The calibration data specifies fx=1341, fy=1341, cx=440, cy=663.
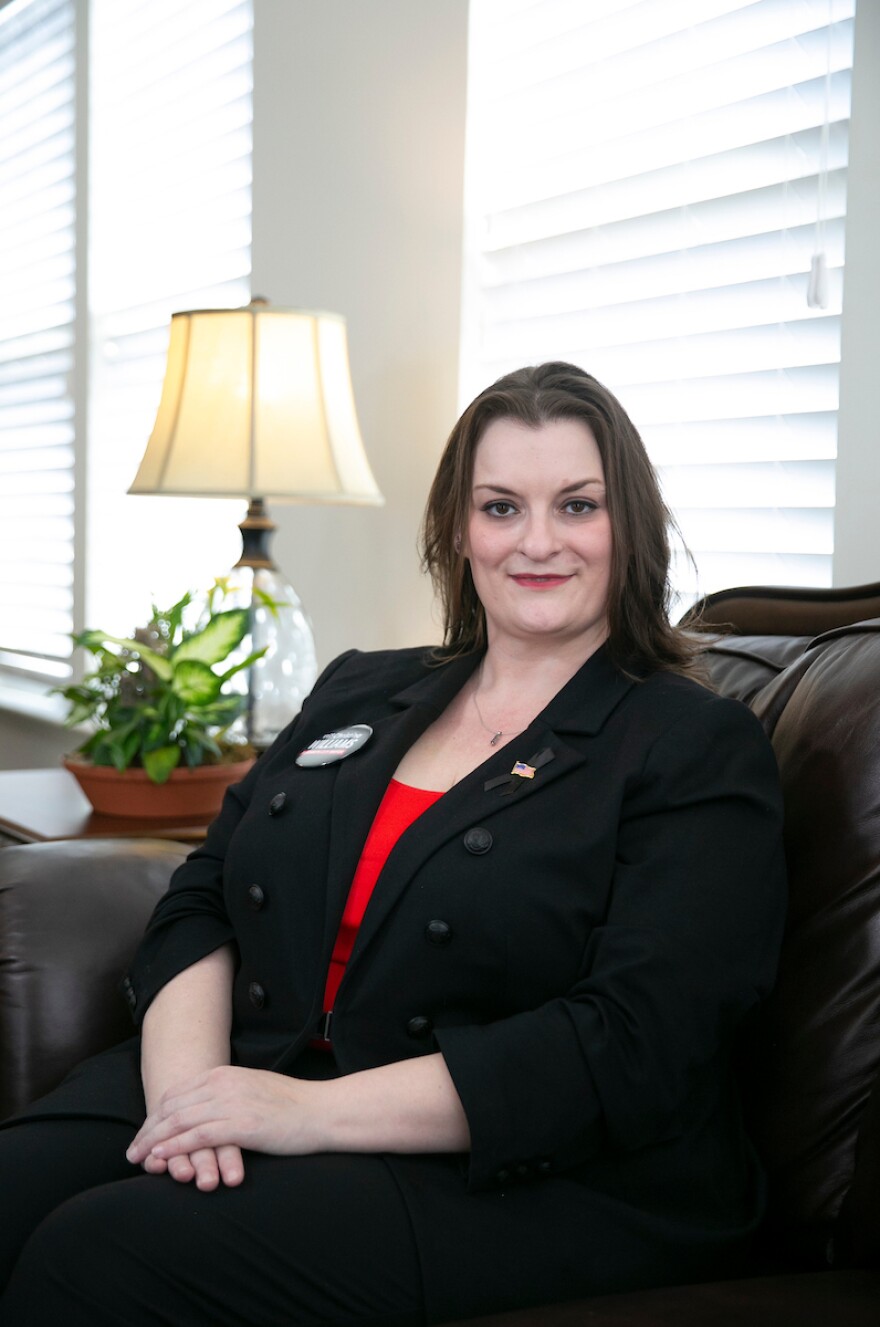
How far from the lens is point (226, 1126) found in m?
1.07

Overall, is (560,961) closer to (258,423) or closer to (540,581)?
(540,581)

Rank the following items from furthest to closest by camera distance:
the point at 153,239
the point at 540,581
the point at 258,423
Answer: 1. the point at 153,239
2. the point at 258,423
3. the point at 540,581

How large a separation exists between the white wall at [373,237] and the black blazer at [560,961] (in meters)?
1.28

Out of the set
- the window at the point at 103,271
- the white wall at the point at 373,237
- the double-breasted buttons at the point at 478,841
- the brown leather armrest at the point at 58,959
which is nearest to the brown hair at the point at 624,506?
the double-breasted buttons at the point at 478,841

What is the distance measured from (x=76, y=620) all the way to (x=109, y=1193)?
9.93 feet

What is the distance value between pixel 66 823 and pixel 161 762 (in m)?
0.16

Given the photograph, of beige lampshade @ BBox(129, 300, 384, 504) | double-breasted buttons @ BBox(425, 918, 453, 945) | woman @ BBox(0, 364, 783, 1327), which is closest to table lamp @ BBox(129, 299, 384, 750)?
beige lampshade @ BBox(129, 300, 384, 504)

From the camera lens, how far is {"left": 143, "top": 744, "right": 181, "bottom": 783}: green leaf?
77.7 inches

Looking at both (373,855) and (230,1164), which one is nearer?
(230,1164)

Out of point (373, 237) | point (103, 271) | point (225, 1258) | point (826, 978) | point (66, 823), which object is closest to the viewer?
point (225, 1258)

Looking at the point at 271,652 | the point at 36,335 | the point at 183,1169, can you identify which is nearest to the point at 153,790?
the point at 271,652

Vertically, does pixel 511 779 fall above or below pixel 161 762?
above

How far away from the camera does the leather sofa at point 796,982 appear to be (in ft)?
3.18

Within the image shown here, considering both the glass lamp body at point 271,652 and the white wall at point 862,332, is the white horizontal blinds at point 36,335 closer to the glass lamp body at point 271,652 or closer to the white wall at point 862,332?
the glass lamp body at point 271,652
